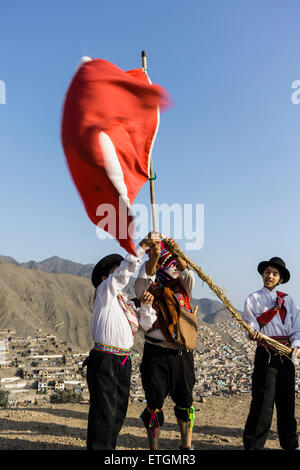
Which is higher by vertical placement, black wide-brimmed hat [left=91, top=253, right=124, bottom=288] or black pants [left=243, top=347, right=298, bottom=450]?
black wide-brimmed hat [left=91, top=253, right=124, bottom=288]

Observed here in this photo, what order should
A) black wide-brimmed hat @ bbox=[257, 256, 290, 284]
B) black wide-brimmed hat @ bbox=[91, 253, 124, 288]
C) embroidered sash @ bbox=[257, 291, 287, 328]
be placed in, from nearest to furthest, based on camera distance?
black wide-brimmed hat @ bbox=[91, 253, 124, 288], embroidered sash @ bbox=[257, 291, 287, 328], black wide-brimmed hat @ bbox=[257, 256, 290, 284]

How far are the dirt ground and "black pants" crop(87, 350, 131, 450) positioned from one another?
4.91 feet

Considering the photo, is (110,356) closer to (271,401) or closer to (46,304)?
(271,401)

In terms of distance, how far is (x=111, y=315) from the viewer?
12.4 ft

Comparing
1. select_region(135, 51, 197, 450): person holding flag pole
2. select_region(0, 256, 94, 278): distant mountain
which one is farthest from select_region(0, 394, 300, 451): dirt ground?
select_region(0, 256, 94, 278): distant mountain

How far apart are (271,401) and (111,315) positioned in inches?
81.8

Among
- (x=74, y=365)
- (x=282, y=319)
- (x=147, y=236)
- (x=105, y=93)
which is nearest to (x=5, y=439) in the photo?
(x=147, y=236)

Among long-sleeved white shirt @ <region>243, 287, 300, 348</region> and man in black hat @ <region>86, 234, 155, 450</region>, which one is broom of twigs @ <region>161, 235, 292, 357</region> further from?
man in black hat @ <region>86, 234, 155, 450</region>

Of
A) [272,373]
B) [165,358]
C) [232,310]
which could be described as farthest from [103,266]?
[272,373]

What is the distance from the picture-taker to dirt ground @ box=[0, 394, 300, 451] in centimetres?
511

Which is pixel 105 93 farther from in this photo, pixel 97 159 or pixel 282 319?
pixel 282 319

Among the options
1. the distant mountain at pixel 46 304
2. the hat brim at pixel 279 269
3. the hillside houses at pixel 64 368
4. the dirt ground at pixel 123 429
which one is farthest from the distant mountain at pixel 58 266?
the hat brim at pixel 279 269

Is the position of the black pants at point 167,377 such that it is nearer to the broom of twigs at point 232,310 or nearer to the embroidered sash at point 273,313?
the broom of twigs at point 232,310

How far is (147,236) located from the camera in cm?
378
